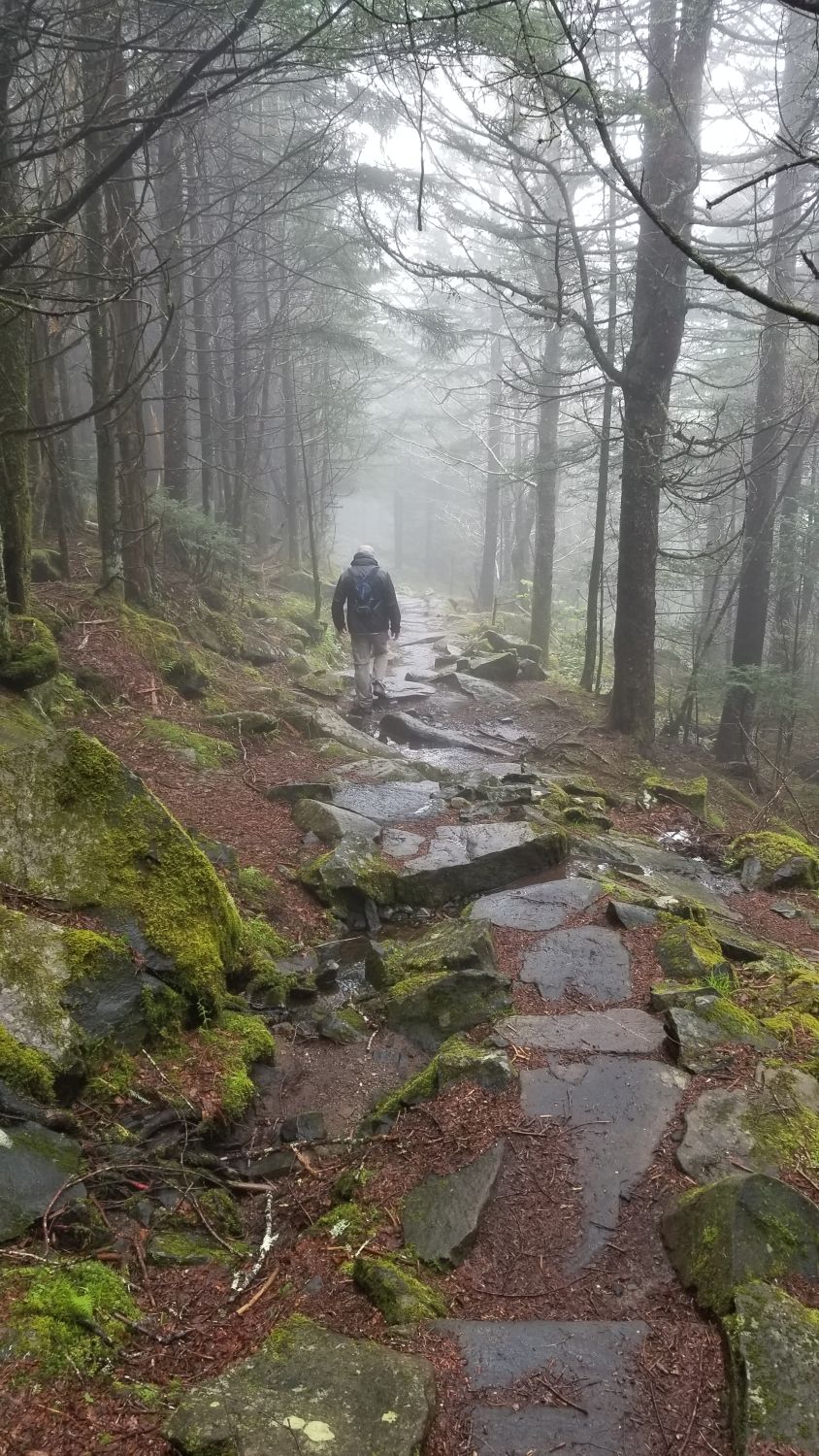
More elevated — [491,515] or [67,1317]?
[491,515]

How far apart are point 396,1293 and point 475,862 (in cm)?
394

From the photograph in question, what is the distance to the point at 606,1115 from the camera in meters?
3.65

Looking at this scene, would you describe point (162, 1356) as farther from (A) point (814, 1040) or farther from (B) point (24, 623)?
(B) point (24, 623)

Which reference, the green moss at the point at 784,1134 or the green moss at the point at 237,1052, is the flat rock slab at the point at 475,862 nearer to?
the green moss at the point at 237,1052

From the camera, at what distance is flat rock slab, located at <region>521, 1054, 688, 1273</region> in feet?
10.4

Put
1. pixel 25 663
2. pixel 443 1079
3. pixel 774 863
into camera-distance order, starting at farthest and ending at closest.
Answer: pixel 774 863 < pixel 25 663 < pixel 443 1079

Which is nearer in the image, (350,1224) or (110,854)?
(350,1224)

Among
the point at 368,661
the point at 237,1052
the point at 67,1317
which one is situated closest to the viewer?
the point at 67,1317

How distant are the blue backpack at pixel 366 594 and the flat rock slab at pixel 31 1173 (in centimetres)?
996

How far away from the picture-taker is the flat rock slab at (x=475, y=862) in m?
6.35

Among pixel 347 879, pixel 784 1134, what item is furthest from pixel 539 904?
pixel 784 1134

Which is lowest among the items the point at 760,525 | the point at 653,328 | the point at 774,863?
the point at 774,863

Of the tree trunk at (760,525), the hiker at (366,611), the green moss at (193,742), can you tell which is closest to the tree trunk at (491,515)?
the tree trunk at (760,525)

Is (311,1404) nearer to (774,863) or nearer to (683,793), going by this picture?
(774,863)
